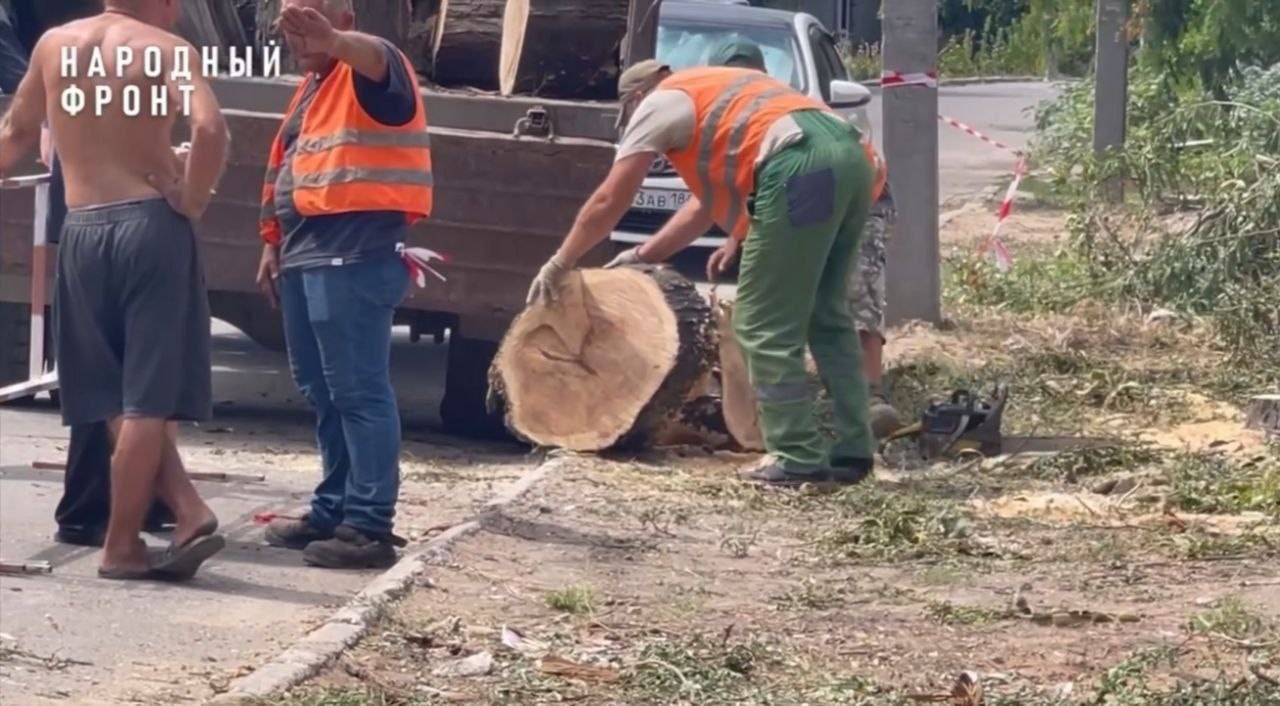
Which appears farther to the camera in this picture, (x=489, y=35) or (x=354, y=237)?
(x=489, y=35)

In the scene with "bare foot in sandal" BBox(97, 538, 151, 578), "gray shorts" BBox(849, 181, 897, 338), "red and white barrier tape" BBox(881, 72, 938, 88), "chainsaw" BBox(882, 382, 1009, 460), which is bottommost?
"chainsaw" BBox(882, 382, 1009, 460)

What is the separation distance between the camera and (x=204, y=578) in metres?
6.58

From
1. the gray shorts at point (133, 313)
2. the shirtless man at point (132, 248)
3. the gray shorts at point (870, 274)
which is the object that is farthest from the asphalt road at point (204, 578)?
the gray shorts at point (870, 274)

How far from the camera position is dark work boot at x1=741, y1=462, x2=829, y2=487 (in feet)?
25.6

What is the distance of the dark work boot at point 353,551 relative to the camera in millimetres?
6641

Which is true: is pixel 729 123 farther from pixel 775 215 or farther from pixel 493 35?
pixel 493 35

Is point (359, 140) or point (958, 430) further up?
point (359, 140)

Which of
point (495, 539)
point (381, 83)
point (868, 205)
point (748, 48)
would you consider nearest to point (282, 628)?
point (495, 539)

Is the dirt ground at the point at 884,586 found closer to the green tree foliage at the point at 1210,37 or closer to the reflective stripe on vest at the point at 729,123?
the reflective stripe on vest at the point at 729,123

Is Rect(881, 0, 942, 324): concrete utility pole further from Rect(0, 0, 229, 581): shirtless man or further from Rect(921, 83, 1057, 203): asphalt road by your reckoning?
Rect(0, 0, 229, 581): shirtless man

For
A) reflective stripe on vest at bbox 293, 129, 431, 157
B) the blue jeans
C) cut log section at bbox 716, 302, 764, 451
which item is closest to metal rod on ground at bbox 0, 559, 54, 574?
the blue jeans

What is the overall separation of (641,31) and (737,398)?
146cm

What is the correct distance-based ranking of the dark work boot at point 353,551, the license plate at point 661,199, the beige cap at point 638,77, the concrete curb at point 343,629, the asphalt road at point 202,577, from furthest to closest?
the license plate at point 661,199 → the beige cap at point 638,77 → the dark work boot at point 353,551 → the asphalt road at point 202,577 → the concrete curb at point 343,629

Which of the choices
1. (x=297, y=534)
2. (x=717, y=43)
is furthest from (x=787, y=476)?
(x=717, y=43)
